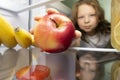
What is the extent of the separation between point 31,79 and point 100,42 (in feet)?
1.51

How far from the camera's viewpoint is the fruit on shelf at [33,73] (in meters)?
0.49

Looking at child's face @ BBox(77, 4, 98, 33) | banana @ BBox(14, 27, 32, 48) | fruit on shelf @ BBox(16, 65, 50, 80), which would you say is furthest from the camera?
child's face @ BBox(77, 4, 98, 33)

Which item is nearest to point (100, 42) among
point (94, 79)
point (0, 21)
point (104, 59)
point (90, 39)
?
point (90, 39)

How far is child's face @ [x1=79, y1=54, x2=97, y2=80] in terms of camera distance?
0.55 meters

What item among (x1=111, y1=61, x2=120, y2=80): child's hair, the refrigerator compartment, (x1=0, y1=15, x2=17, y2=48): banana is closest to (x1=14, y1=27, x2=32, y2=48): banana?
(x1=0, y1=15, x2=17, y2=48): banana

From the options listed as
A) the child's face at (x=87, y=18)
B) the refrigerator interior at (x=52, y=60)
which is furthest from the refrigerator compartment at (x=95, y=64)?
the child's face at (x=87, y=18)

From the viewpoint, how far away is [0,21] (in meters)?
0.60

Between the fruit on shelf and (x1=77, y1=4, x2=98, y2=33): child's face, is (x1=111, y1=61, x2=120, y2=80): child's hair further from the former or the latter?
(x1=77, y1=4, x2=98, y2=33): child's face

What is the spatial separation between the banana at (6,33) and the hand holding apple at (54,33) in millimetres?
104

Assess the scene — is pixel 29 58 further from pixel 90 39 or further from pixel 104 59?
pixel 90 39

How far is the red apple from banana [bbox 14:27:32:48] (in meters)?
0.06

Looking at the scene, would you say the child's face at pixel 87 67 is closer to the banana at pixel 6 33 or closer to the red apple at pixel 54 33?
the red apple at pixel 54 33

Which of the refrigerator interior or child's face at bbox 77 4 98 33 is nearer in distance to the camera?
the refrigerator interior

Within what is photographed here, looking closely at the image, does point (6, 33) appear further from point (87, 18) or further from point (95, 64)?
point (87, 18)
